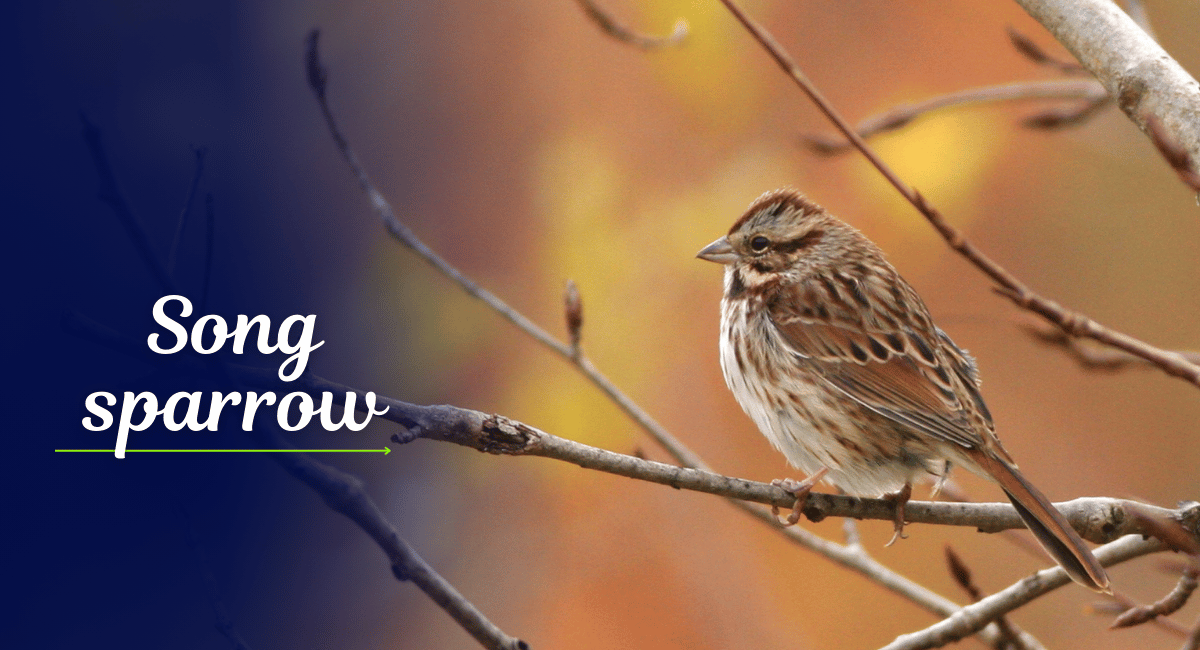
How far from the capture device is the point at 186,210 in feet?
7.17

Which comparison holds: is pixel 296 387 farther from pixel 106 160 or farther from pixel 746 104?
pixel 746 104

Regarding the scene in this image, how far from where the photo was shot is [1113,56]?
221 cm

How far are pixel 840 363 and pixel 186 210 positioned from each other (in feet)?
6.55

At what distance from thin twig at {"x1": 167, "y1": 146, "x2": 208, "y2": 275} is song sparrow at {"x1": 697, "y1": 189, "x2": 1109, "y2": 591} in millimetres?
1621

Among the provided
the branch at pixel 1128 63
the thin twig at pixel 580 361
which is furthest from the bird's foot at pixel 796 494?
the branch at pixel 1128 63

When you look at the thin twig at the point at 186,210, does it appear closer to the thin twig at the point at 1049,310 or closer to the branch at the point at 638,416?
the branch at the point at 638,416

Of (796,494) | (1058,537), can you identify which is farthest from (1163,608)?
(796,494)

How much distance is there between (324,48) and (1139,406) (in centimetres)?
537

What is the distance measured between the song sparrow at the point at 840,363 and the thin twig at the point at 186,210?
5.32 feet

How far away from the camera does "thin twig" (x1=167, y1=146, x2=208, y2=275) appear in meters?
2.07

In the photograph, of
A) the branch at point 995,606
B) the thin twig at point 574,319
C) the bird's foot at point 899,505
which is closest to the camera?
the branch at point 995,606

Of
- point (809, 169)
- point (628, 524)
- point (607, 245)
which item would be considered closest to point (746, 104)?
point (809, 169)

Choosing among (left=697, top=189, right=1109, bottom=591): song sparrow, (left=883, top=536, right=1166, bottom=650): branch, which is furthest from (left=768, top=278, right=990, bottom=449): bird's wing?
(left=883, top=536, right=1166, bottom=650): branch

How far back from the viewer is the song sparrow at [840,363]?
10.1ft
